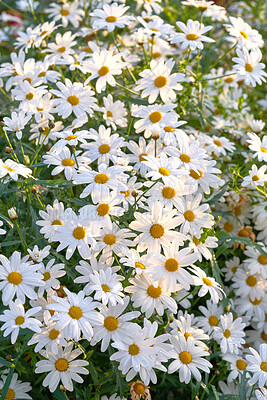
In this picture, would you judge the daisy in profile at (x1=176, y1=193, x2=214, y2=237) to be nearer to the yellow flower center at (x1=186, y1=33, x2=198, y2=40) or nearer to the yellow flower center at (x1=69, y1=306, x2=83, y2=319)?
the yellow flower center at (x1=69, y1=306, x2=83, y2=319)

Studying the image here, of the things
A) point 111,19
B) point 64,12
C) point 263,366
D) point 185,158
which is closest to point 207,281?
point 263,366

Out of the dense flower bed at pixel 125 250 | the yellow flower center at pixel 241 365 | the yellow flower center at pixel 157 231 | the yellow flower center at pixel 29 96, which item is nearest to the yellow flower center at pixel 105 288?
the dense flower bed at pixel 125 250

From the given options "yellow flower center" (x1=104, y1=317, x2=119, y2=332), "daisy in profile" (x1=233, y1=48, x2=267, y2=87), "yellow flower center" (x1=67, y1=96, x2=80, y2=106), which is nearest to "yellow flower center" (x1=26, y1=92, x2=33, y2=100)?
"yellow flower center" (x1=67, y1=96, x2=80, y2=106)

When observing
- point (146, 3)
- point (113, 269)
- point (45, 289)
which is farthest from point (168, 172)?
point (146, 3)

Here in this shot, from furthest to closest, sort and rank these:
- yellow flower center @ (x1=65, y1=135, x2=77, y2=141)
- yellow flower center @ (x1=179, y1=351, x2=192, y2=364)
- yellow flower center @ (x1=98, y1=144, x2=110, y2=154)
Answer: yellow flower center @ (x1=98, y1=144, x2=110, y2=154) < yellow flower center @ (x1=65, y1=135, x2=77, y2=141) < yellow flower center @ (x1=179, y1=351, x2=192, y2=364)

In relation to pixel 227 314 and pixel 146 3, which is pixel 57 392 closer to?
pixel 227 314

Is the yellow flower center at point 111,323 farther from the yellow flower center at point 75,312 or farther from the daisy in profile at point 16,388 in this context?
the daisy in profile at point 16,388

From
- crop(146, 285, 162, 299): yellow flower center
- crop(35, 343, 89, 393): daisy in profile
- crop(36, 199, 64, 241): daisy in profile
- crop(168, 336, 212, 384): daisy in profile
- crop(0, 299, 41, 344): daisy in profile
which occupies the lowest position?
crop(168, 336, 212, 384): daisy in profile
